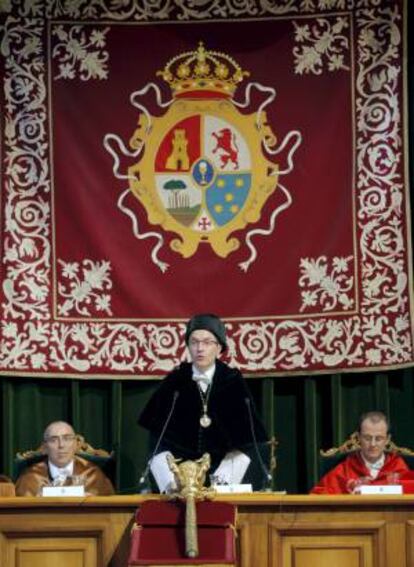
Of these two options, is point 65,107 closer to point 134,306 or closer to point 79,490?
point 134,306

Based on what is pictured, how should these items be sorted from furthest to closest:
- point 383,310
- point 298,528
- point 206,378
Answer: point 383,310
point 206,378
point 298,528

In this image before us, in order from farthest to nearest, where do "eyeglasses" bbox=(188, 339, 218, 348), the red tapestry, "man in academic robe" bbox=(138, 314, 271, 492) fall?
the red tapestry
"eyeglasses" bbox=(188, 339, 218, 348)
"man in academic robe" bbox=(138, 314, 271, 492)

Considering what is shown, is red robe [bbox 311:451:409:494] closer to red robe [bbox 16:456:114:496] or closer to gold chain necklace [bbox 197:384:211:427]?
gold chain necklace [bbox 197:384:211:427]

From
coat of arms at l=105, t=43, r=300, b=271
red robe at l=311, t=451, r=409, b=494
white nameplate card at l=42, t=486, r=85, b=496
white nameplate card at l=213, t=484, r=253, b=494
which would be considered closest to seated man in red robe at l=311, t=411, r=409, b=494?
red robe at l=311, t=451, r=409, b=494

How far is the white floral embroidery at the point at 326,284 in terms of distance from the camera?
830 centimetres

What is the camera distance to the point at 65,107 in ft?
27.9

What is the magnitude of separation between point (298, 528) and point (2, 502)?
3.72 ft

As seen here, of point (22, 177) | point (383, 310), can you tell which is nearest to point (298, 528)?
point (383, 310)

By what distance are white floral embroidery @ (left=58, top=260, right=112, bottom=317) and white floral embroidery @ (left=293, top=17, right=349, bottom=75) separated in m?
1.47

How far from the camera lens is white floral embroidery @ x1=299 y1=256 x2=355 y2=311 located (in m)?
8.30

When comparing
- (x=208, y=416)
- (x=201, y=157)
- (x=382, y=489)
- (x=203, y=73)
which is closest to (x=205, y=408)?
(x=208, y=416)

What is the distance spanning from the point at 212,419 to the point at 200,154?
1.84 metres

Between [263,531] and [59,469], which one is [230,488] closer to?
[263,531]

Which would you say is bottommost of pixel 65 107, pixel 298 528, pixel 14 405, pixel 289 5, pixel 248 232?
pixel 298 528
